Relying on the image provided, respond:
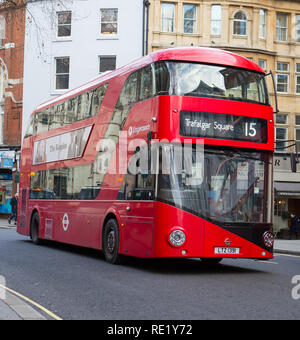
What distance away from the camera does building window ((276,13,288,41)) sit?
120 feet

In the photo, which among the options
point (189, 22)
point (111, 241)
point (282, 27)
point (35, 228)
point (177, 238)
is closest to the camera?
point (177, 238)

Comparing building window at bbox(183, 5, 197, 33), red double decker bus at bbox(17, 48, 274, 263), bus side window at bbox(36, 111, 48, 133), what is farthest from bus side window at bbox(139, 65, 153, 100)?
building window at bbox(183, 5, 197, 33)

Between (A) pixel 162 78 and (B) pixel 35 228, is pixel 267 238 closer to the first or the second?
(A) pixel 162 78

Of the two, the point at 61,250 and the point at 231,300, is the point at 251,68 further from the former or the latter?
the point at 61,250

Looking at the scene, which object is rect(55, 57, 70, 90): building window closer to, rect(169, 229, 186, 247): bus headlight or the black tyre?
the black tyre

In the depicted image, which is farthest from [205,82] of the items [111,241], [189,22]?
[189,22]

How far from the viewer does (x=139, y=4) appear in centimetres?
3609

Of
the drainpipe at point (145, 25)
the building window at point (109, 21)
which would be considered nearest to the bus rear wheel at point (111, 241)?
the drainpipe at point (145, 25)

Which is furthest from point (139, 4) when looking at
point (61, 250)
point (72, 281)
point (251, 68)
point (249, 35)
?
point (72, 281)

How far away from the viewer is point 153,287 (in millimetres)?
9906

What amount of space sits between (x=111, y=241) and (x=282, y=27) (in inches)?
1044

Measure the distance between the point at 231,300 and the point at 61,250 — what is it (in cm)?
993

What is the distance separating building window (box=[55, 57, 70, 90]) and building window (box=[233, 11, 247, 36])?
9.99 meters

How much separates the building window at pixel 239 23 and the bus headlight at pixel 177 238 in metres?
26.0
